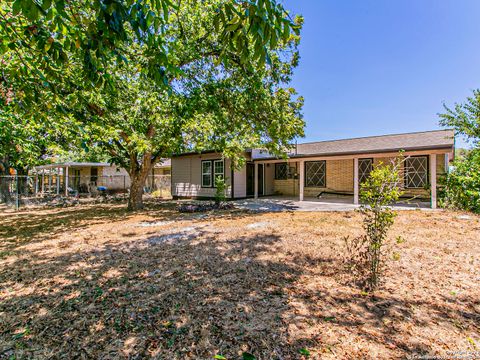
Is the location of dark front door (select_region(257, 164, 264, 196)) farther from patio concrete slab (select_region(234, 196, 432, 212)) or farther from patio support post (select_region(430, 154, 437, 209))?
patio support post (select_region(430, 154, 437, 209))

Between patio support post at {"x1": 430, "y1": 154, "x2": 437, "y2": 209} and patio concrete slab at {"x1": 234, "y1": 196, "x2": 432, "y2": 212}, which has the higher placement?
patio support post at {"x1": 430, "y1": 154, "x2": 437, "y2": 209}

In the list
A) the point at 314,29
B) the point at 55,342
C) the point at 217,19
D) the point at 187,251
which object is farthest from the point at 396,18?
the point at 55,342

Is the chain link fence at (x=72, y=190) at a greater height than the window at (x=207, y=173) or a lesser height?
lesser

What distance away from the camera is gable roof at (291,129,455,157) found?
10.8 m

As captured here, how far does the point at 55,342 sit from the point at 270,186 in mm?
15128

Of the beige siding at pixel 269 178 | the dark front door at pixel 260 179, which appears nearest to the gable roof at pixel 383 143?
the beige siding at pixel 269 178

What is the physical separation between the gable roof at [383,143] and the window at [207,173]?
5.24 m

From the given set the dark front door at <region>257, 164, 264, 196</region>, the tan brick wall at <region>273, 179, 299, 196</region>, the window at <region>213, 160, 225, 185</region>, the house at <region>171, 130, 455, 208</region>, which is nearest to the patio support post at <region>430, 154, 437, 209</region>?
the house at <region>171, 130, 455, 208</region>

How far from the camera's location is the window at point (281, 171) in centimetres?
1636

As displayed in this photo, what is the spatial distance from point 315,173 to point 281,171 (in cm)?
239

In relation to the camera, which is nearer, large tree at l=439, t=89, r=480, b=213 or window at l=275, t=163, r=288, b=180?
large tree at l=439, t=89, r=480, b=213

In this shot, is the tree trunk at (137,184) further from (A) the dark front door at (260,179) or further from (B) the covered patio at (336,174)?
(A) the dark front door at (260,179)

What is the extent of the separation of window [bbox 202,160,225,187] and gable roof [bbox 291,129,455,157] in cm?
438

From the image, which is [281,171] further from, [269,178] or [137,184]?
[137,184]
